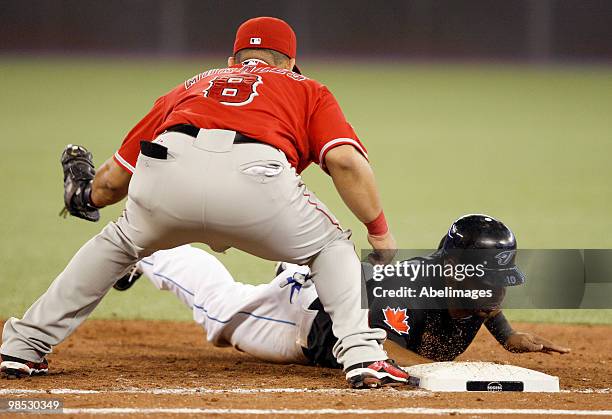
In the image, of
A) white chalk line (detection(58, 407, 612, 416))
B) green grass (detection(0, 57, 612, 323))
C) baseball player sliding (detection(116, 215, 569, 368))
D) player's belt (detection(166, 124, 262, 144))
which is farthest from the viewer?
green grass (detection(0, 57, 612, 323))

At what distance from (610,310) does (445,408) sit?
3.60 metres

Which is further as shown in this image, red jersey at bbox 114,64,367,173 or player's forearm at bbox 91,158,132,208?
player's forearm at bbox 91,158,132,208

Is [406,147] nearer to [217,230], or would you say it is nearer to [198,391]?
[217,230]

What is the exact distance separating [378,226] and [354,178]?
25cm

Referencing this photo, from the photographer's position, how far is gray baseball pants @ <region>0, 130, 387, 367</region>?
4.41 m

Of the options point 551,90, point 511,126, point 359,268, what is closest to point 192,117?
point 359,268

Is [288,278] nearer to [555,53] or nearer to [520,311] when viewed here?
[520,311]

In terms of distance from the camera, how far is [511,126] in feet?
55.2

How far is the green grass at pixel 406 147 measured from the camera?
8609 mm

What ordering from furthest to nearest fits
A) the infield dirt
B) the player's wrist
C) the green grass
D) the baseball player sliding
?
the green grass → the baseball player sliding → the player's wrist → the infield dirt

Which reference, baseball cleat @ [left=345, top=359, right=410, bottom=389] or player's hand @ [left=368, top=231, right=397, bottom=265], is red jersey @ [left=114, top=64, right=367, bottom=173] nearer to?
player's hand @ [left=368, top=231, right=397, bottom=265]

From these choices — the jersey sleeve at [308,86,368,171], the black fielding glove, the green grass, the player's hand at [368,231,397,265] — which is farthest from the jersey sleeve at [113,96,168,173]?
the green grass

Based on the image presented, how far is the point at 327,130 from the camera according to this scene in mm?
4574

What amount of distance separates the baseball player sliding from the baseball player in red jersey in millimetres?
341
